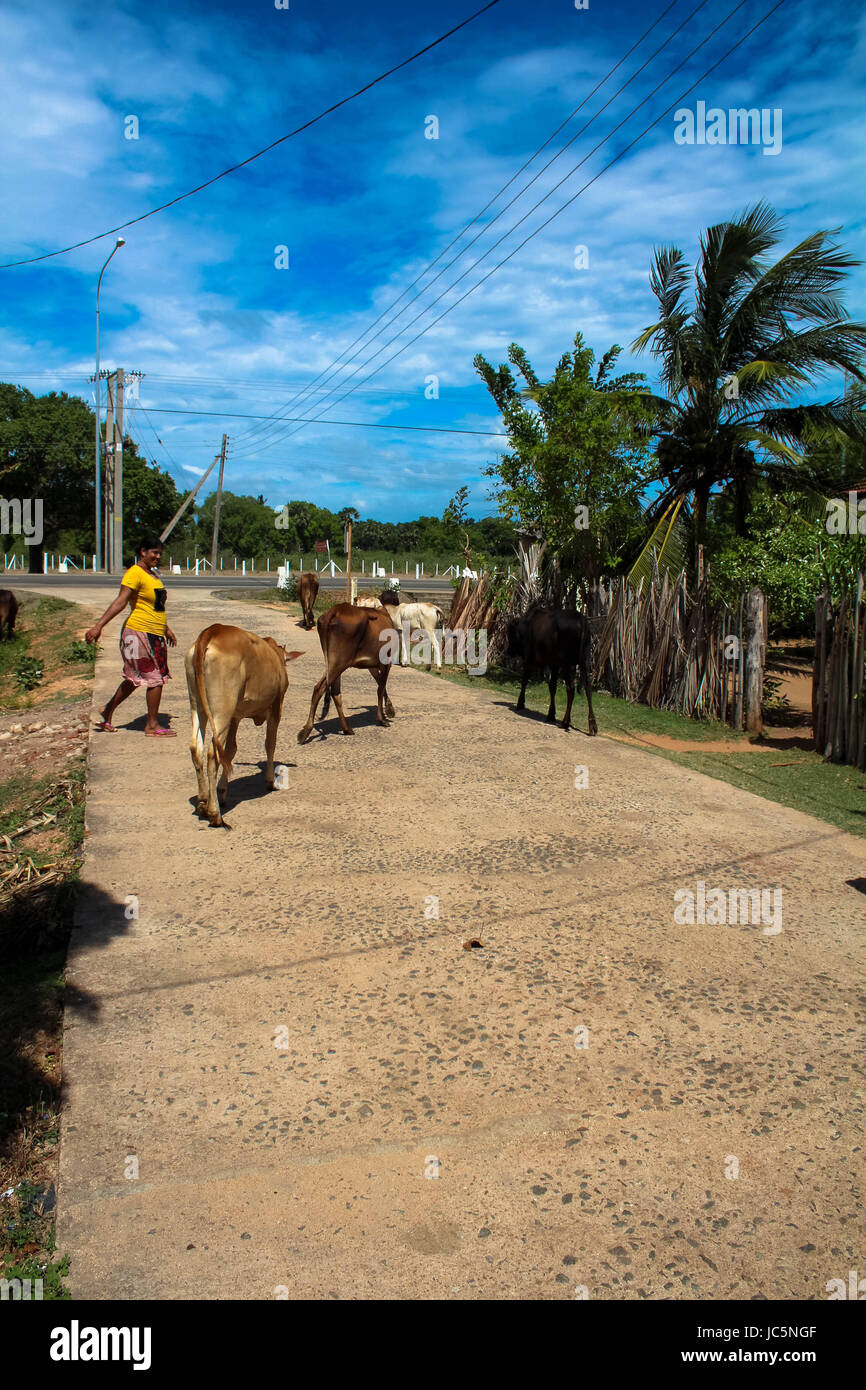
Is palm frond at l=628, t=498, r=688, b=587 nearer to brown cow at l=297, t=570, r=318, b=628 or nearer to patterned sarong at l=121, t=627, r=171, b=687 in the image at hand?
brown cow at l=297, t=570, r=318, b=628

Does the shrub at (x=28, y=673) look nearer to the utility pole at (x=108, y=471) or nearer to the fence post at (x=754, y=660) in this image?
the fence post at (x=754, y=660)

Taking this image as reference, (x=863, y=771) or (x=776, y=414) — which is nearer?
(x=863, y=771)

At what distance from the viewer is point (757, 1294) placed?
2441 millimetres

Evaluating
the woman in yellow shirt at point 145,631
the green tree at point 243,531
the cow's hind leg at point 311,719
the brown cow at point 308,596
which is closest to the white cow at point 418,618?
the brown cow at point 308,596

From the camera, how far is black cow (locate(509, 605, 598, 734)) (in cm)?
965

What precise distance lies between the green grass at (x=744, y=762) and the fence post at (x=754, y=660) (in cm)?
27

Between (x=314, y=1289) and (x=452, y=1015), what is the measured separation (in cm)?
145

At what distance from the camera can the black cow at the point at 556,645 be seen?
965 centimetres

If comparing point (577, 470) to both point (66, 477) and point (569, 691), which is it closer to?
point (569, 691)

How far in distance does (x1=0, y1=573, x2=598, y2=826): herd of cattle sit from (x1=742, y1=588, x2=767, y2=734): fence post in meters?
2.04

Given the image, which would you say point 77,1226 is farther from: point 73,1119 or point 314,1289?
point 314,1289

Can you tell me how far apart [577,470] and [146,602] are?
23.6 ft
